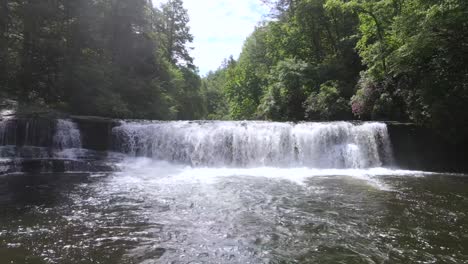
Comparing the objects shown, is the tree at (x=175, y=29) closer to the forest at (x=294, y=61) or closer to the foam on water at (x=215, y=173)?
the forest at (x=294, y=61)

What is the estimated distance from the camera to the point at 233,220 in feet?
22.9

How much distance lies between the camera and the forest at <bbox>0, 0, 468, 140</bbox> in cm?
1367

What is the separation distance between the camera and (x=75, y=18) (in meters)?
21.9

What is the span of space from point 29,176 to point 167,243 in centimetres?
842

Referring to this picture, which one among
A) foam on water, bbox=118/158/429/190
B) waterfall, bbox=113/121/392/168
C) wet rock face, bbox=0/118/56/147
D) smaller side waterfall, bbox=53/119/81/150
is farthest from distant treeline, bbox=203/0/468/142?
wet rock face, bbox=0/118/56/147

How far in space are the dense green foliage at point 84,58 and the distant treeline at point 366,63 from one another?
9241mm

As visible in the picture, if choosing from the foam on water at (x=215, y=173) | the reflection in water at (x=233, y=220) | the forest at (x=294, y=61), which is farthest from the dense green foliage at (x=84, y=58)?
the reflection in water at (x=233, y=220)

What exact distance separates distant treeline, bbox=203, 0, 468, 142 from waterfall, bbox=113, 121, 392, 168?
2.40 m

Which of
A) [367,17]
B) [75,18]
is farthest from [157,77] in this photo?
[367,17]

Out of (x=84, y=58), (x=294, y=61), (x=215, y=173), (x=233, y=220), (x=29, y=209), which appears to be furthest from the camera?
(x=294, y=61)

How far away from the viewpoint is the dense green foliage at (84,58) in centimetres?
1966

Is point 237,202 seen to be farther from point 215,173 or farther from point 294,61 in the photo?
point 294,61

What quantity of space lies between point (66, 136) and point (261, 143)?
8185 mm

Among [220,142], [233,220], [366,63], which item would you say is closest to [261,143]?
[220,142]
